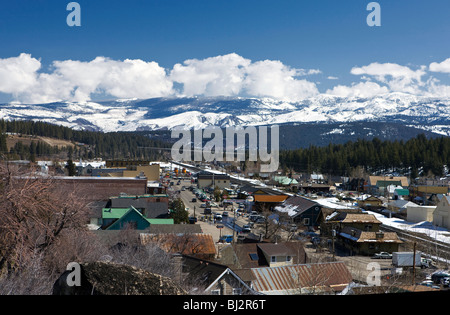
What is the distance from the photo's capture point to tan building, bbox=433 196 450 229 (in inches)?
1239

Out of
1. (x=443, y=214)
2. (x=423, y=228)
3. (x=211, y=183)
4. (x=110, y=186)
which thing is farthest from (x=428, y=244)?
(x=211, y=183)

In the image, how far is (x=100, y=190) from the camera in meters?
35.2

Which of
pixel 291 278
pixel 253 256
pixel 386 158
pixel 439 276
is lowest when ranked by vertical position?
pixel 439 276

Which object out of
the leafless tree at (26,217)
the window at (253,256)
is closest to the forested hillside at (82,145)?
the window at (253,256)

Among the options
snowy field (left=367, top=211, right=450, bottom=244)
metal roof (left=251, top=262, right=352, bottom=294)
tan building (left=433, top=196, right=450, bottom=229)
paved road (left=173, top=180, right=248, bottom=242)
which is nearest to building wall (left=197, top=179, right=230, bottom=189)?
paved road (left=173, top=180, right=248, bottom=242)

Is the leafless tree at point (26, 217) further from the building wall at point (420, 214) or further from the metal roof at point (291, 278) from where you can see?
the building wall at point (420, 214)

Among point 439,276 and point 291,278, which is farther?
point 439,276

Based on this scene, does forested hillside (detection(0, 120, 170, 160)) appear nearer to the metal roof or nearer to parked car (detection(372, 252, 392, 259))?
parked car (detection(372, 252, 392, 259))

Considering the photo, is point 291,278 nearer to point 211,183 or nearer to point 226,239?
point 226,239

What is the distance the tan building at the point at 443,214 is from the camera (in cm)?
3147

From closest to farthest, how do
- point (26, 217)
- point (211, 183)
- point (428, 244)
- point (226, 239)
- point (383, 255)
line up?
point (26, 217), point (383, 255), point (226, 239), point (428, 244), point (211, 183)

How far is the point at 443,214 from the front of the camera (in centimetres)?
3189

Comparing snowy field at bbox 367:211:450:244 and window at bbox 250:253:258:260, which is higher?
window at bbox 250:253:258:260
